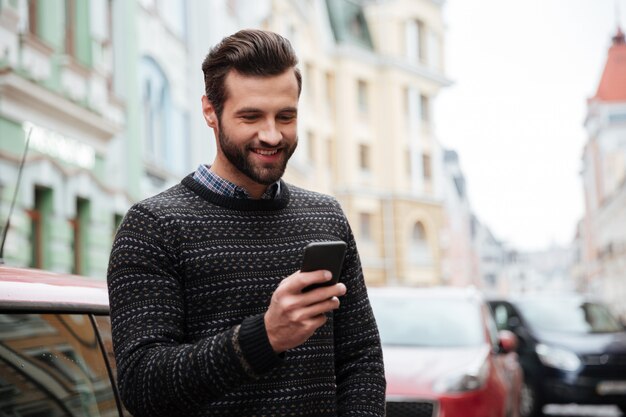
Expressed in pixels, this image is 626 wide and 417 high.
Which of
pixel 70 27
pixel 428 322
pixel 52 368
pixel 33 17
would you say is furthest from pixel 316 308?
pixel 70 27

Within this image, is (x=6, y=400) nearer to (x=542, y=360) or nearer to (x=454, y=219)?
(x=542, y=360)

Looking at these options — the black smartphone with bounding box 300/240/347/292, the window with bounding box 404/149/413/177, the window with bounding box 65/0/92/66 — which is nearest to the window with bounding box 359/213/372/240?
the window with bounding box 404/149/413/177

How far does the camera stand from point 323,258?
2051 millimetres

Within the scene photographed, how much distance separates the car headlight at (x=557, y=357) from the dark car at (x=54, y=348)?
10.7m

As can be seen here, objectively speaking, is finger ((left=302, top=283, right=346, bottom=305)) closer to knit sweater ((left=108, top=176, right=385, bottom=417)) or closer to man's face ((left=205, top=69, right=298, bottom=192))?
knit sweater ((left=108, top=176, right=385, bottom=417))

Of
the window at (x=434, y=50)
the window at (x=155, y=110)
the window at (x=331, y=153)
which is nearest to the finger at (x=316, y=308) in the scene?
the window at (x=155, y=110)

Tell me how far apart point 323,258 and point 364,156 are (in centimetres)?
4552

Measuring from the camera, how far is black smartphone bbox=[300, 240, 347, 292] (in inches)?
80.1

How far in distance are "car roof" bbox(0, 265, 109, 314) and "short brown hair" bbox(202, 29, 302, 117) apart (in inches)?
26.8

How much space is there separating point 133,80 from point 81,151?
2.94 metres

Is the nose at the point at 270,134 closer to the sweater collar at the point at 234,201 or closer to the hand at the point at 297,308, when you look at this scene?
the sweater collar at the point at 234,201

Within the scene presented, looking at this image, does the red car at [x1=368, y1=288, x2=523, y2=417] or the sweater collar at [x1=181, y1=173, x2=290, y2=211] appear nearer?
the sweater collar at [x1=181, y1=173, x2=290, y2=211]

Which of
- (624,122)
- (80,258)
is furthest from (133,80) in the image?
(624,122)

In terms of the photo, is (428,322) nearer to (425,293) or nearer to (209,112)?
(425,293)
